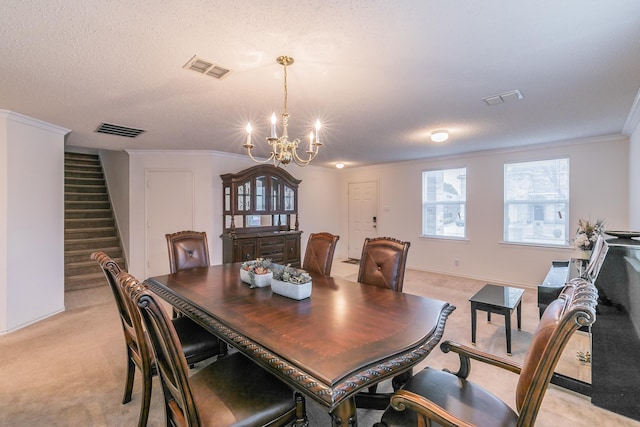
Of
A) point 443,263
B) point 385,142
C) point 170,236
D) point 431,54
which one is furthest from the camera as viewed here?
point 443,263

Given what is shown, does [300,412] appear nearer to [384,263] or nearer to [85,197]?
[384,263]

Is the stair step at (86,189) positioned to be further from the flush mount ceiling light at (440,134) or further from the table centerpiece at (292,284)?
the flush mount ceiling light at (440,134)

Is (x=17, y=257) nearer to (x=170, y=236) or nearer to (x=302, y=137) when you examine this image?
(x=170, y=236)

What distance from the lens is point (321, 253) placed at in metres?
2.94

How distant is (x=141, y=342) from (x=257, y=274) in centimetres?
80

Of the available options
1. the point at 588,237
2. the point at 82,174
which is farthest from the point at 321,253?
the point at 82,174

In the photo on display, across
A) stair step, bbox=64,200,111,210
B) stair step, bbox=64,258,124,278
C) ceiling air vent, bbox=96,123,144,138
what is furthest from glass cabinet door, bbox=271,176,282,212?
stair step, bbox=64,200,111,210

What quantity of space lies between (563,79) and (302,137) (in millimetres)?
2787

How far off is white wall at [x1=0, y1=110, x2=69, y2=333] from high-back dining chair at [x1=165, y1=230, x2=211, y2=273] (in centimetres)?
172

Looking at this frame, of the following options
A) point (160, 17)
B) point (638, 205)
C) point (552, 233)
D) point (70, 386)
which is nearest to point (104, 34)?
point (160, 17)

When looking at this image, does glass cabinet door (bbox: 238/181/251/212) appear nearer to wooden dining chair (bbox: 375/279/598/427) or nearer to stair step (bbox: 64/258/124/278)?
stair step (bbox: 64/258/124/278)

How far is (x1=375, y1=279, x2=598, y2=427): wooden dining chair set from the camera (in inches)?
36.9

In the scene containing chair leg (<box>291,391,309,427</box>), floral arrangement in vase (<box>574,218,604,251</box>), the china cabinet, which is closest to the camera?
chair leg (<box>291,391,309,427</box>)

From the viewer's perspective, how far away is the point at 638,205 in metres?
3.32
